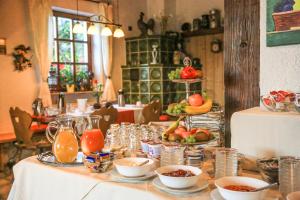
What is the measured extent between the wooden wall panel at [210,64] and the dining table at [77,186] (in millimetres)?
5395

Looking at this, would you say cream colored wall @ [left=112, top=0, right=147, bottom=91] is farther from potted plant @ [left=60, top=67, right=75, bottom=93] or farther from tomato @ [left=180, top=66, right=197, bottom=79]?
tomato @ [left=180, top=66, right=197, bottom=79]

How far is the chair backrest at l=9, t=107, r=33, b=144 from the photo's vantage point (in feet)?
13.0

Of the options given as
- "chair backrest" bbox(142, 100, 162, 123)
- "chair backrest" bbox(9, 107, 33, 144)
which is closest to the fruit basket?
"chair backrest" bbox(142, 100, 162, 123)

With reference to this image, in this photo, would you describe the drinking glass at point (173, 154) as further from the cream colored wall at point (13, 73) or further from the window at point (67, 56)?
the window at point (67, 56)

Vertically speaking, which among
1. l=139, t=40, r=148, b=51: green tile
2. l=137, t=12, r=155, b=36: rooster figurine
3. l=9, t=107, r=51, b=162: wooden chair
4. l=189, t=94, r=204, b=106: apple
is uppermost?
l=137, t=12, r=155, b=36: rooster figurine

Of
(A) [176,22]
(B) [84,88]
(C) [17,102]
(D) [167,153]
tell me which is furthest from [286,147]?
(A) [176,22]

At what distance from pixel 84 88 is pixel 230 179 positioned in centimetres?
518

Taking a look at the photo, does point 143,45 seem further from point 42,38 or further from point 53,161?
point 53,161

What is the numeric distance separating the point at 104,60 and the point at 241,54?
15.5 ft

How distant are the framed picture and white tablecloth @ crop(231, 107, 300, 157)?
377 mm

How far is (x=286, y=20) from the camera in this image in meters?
1.60

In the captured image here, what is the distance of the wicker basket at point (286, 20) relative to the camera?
5.16ft

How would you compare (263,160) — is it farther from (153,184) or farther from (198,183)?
(153,184)

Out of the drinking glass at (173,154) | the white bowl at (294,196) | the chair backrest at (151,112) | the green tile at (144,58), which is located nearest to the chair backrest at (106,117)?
the chair backrest at (151,112)
